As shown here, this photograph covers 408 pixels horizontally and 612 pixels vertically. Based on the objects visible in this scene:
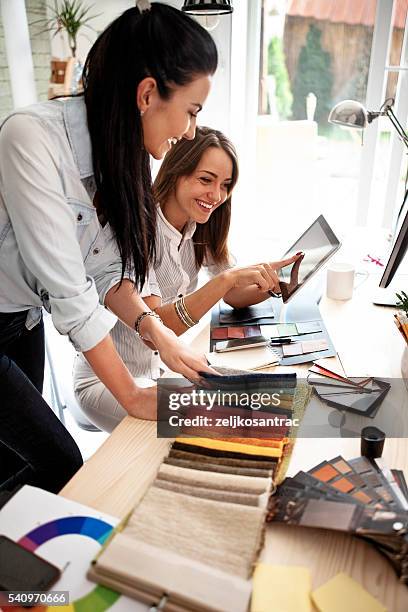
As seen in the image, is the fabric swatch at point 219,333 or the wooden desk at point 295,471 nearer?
the wooden desk at point 295,471

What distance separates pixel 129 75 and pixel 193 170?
637mm

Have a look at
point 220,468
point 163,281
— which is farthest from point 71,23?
point 220,468

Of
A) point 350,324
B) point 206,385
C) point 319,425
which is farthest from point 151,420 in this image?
point 350,324

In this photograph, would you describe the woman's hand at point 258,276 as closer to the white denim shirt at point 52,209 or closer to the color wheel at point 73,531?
the white denim shirt at point 52,209

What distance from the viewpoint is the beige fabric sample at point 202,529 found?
0.68 metres

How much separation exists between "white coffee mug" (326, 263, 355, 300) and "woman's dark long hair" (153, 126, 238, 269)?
34 cm

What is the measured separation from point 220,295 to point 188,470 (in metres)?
0.68

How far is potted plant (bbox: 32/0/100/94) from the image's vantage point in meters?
2.85

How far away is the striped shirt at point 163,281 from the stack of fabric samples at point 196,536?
24.7 inches

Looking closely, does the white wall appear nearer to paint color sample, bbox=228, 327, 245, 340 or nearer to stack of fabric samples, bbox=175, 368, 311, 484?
paint color sample, bbox=228, 327, 245, 340

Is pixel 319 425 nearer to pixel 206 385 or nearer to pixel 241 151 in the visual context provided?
pixel 206 385

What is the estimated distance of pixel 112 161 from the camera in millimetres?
978

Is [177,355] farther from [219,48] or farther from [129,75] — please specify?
[219,48]

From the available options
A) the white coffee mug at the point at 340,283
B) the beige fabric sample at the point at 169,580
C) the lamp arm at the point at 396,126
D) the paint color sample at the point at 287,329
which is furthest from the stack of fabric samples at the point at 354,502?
the lamp arm at the point at 396,126
